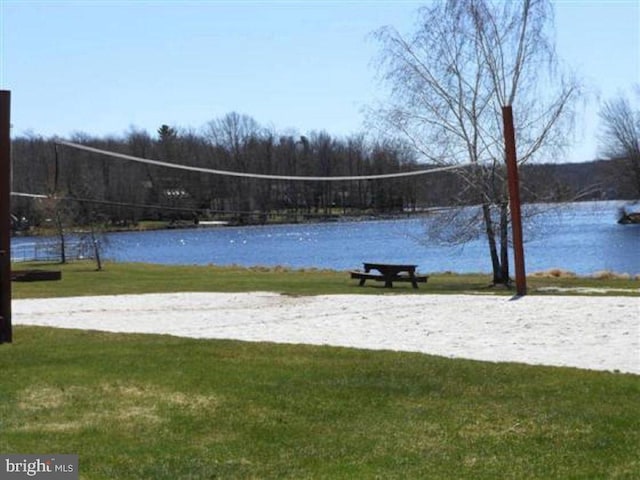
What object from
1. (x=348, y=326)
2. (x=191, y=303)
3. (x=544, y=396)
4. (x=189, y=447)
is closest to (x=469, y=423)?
(x=544, y=396)

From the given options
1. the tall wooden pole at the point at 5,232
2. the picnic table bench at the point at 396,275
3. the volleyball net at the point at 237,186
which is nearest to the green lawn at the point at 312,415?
the tall wooden pole at the point at 5,232

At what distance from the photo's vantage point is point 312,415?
6.05m

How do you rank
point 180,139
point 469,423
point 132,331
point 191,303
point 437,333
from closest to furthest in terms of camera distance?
point 469,423 < point 437,333 < point 132,331 < point 191,303 < point 180,139

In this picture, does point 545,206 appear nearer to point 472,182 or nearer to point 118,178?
point 472,182

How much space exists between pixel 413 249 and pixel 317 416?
3544 cm

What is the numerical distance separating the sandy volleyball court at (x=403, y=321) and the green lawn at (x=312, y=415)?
931 millimetres

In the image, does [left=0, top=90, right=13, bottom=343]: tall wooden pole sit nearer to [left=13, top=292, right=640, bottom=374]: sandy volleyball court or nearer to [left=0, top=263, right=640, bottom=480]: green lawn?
[left=0, top=263, right=640, bottom=480]: green lawn

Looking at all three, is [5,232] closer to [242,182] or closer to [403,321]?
[403,321]

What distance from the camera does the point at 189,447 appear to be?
17.4 feet

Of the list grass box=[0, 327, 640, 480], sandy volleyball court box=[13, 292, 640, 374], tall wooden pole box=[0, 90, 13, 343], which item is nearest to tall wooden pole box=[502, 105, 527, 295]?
sandy volleyball court box=[13, 292, 640, 374]

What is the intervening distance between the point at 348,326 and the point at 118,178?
62317mm

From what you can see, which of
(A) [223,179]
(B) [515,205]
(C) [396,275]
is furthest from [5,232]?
(A) [223,179]

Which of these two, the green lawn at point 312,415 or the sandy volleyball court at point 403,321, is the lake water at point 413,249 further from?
the green lawn at point 312,415

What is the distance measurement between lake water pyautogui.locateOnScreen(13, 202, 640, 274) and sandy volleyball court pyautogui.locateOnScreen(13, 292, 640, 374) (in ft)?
30.6
